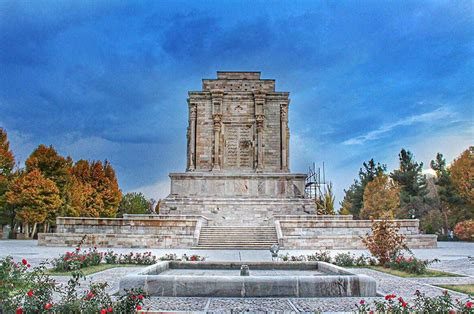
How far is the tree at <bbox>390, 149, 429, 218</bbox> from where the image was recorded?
4497 centimetres

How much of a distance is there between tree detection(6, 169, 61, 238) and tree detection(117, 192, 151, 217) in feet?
51.8

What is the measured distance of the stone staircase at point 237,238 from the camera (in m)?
21.4

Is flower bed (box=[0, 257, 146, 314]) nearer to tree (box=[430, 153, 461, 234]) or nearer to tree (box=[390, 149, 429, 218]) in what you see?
tree (box=[430, 153, 461, 234])

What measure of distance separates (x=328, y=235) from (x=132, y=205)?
38248 mm

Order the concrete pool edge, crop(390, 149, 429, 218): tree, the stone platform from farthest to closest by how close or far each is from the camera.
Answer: crop(390, 149, 429, 218): tree
the stone platform
the concrete pool edge

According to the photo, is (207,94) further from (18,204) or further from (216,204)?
(18,204)

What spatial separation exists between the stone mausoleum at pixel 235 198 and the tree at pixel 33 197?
1150cm

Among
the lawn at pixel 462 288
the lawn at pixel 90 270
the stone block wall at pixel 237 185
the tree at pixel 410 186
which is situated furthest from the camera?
the tree at pixel 410 186

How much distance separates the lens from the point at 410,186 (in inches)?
1900

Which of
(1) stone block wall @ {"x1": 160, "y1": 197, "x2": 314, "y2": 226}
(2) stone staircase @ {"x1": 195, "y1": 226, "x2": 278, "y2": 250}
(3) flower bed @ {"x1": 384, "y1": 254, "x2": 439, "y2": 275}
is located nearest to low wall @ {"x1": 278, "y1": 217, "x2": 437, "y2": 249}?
(2) stone staircase @ {"x1": 195, "y1": 226, "x2": 278, "y2": 250}

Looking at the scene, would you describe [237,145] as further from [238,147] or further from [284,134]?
[284,134]

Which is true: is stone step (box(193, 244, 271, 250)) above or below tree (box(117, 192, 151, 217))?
below

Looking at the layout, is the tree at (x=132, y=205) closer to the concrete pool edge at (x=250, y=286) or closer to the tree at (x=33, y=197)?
the tree at (x=33, y=197)

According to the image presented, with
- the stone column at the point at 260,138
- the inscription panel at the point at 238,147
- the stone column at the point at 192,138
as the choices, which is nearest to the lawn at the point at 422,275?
the stone column at the point at 260,138
